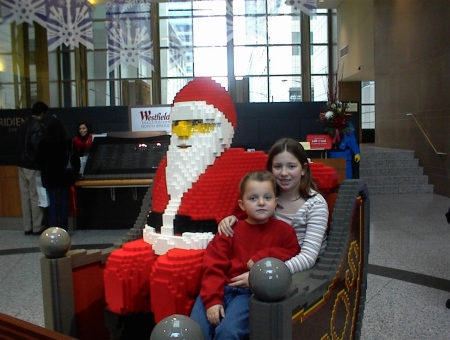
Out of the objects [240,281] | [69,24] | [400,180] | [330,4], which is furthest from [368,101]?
[240,281]

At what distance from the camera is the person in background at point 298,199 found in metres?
1.83

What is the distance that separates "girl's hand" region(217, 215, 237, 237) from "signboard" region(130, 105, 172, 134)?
191 inches

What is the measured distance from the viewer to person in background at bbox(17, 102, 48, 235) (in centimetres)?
562

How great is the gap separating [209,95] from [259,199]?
21.2 inches

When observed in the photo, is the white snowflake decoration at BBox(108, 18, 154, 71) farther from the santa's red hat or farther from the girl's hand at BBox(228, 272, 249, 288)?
the girl's hand at BBox(228, 272, 249, 288)

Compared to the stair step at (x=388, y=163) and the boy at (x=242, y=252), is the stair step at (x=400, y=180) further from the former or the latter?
the boy at (x=242, y=252)

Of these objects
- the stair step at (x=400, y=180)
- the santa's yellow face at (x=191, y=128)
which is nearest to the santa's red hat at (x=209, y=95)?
the santa's yellow face at (x=191, y=128)

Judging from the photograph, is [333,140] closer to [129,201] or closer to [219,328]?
[129,201]

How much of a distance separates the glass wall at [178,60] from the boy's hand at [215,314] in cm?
1364

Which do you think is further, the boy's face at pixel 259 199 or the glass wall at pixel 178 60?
the glass wall at pixel 178 60

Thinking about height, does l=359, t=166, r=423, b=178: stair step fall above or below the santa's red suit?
below

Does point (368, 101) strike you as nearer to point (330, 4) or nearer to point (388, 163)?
point (330, 4)

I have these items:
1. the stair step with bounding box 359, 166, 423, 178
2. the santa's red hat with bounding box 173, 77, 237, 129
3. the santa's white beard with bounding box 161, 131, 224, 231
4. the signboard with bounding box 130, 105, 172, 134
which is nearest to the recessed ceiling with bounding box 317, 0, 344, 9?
the stair step with bounding box 359, 166, 423, 178

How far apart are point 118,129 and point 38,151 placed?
201 cm
